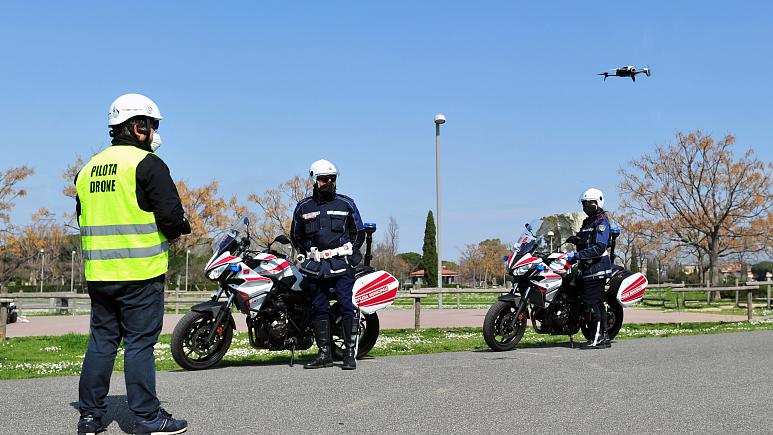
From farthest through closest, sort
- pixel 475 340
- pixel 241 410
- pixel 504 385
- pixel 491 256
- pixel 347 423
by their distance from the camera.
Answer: pixel 491 256, pixel 475 340, pixel 504 385, pixel 241 410, pixel 347 423

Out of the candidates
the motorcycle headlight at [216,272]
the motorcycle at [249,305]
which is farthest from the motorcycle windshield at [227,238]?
the motorcycle headlight at [216,272]

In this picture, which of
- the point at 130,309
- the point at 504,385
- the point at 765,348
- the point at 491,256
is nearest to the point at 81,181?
the point at 130,309

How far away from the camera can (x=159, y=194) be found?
14.3ft

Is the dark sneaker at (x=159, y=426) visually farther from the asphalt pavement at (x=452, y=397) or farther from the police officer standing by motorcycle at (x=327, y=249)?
the police officer standing by motorcycle at (x=327, y=249)

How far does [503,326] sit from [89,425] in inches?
223

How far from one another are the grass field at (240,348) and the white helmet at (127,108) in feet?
11.6

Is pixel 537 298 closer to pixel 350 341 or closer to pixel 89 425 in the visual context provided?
pixel 350 341

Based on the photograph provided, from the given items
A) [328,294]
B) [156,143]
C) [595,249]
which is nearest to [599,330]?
[595,249]

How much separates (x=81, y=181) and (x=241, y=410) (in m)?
1.85

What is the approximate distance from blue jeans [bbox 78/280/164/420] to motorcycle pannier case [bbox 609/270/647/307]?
711cm

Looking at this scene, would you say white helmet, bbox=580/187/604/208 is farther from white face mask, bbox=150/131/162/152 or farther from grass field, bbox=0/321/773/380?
white face mask, bbox=150/131/162/152

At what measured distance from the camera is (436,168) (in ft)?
81.4

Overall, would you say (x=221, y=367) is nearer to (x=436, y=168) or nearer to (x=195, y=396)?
(x=195, y=396)

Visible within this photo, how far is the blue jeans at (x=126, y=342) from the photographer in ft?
14.0
